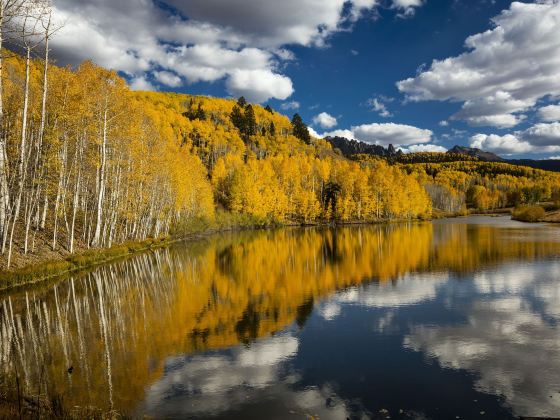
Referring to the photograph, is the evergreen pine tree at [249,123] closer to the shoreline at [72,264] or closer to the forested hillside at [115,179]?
the forested hillside at [115,179]

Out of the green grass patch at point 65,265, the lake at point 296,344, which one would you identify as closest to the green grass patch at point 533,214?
the lake at point 296,344

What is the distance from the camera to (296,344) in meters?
14.6

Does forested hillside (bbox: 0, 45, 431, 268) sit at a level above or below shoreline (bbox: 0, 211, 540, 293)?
above

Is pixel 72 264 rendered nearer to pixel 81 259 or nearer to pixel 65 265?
pixel 81 259

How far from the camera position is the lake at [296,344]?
1016 centimetres

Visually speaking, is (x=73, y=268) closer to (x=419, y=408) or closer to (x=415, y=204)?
(x=419, y=408)

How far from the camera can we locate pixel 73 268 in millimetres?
30812

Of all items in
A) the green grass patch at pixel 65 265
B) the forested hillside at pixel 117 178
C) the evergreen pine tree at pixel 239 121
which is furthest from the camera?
the evergreen pine tree at pixel 239 121

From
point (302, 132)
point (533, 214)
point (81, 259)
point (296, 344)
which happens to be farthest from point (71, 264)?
point (302, 132)

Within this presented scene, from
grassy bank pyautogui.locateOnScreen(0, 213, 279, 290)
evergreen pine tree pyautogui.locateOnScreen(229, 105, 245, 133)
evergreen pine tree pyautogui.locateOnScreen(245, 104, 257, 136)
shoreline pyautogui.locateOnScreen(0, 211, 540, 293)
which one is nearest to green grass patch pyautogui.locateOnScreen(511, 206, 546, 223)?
grassy bank pyautogui.locateOnScreen(0, 213, 279, 290)

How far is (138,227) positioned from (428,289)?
42.6m

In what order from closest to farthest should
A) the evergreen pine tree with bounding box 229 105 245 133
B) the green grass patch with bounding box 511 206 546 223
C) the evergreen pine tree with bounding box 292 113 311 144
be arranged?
the green grass patch with bounding box 511 206 546 223
the evergreen pine tree with bounding box 229 105 245 133
the evergreen pine tree with bounding box 292 113 311 144

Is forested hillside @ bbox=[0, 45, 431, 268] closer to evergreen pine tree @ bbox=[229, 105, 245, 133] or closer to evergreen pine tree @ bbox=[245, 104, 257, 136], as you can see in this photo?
evergreen pine tree @ bbox=[229, 105, 245, 133]

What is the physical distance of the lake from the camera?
1016 centimetres
